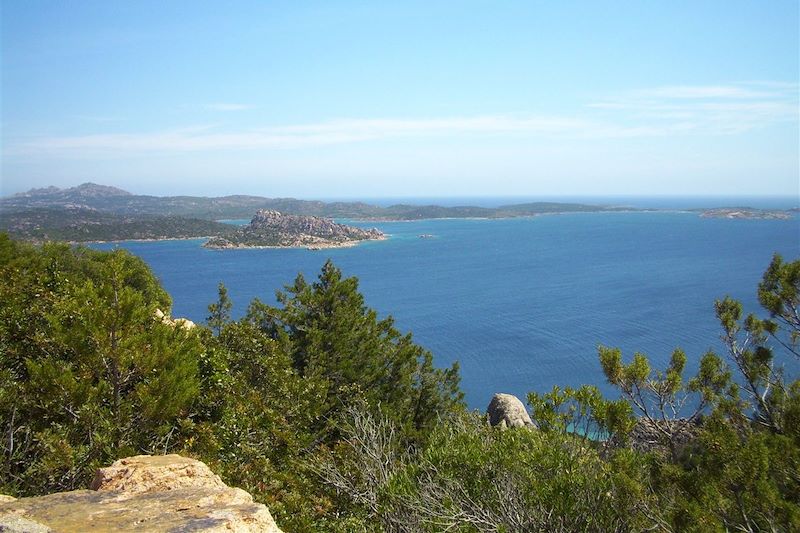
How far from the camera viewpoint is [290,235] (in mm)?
136250

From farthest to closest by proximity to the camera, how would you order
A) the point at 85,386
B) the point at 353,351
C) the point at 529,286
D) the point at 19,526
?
the point at 529,286, the point at 353,351, the point at 85,386, the point at 19,526

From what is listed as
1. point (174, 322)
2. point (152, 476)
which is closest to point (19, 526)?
point (152, 476)

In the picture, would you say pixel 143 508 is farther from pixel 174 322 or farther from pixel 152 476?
pixel 174 322

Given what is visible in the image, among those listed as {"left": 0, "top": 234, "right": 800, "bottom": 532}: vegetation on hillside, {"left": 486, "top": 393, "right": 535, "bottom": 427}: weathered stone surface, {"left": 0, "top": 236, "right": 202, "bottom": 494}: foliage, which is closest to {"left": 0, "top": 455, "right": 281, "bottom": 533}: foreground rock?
{"left": 0, "top": 236, "right": 202, "bottom": 494}: foliage

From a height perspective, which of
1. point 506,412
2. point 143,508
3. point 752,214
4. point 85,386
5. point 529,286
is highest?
point 752,214

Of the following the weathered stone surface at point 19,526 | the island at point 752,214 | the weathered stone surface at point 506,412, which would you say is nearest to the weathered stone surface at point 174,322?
the weathered stone surface at point 19,526

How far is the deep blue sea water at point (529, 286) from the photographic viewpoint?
46562mm

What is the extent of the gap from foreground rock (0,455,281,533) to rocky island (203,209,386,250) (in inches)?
4759

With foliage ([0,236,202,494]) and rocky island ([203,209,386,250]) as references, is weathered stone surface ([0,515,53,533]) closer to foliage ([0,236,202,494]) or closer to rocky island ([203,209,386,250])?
foliage ([0,236,202,494])

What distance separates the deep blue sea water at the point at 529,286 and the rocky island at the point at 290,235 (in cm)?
767

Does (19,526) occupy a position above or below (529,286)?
above

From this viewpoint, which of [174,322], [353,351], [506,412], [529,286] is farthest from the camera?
[529,286]

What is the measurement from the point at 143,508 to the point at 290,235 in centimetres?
13515

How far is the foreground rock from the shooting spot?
401 cm
